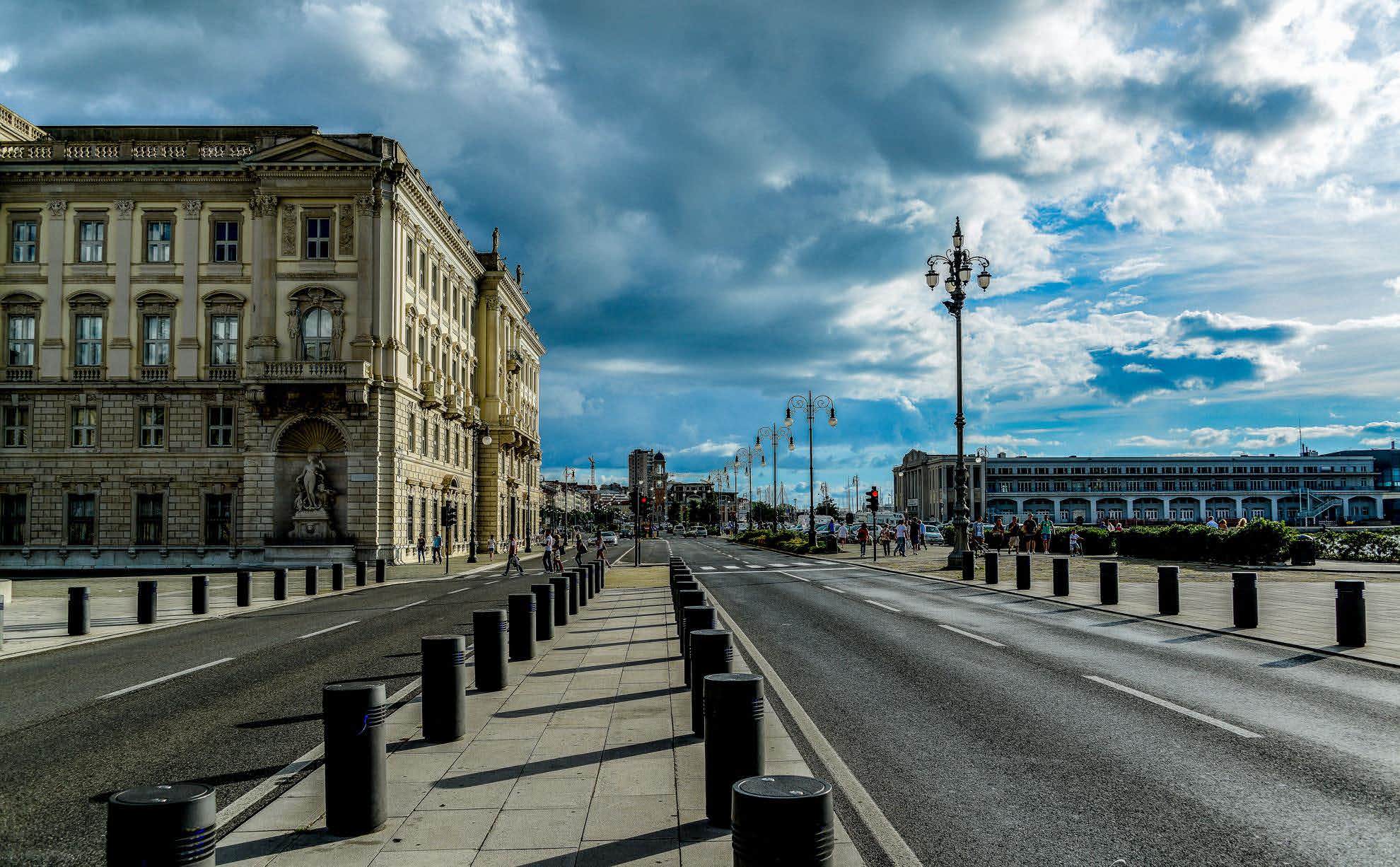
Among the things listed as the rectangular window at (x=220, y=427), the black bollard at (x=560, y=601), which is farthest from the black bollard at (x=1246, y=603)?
the rectangular window at (x=220, y=427)

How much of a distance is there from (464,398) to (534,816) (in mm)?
60926

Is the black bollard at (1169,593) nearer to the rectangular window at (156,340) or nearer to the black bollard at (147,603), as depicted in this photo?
the black bollard at (147,603)

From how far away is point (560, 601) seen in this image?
1698cm

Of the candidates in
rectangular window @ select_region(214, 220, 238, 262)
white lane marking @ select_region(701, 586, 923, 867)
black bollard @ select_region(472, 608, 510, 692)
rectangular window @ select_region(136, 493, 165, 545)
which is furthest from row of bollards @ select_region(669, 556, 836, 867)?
rectangular window @ select_region(214, 220, 238, 262)

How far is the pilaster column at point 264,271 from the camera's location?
46281 mm

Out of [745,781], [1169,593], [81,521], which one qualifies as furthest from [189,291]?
[745,781]

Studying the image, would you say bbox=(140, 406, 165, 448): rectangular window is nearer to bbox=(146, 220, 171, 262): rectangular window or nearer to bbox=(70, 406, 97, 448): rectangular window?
bbox=(70, 406, 97, 448): rectangular window

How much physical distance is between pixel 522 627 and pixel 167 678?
4.27 metres

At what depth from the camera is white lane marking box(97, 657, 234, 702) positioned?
10740mm

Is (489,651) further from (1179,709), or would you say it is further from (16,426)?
(16,426)

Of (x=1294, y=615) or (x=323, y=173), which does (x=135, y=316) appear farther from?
(x=1294, y=615)

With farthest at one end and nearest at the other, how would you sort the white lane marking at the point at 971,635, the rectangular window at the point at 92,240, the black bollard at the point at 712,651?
the rectangular window at the point at 92,240, the white lane marking at the point at 971,635, the black bollard at the point at 712,651

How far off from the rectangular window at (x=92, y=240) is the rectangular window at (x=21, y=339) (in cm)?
395

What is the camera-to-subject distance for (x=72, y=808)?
6293 mm
